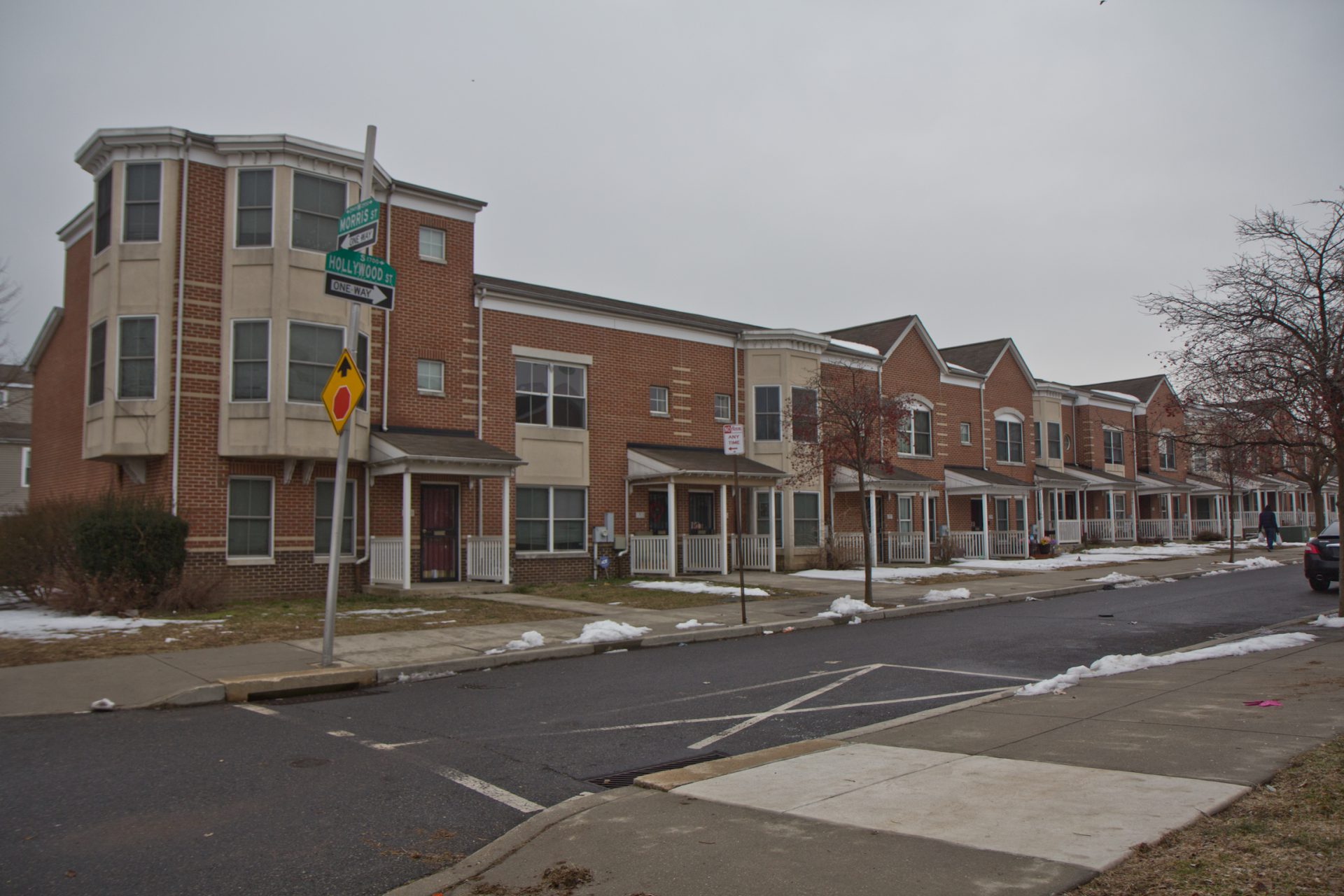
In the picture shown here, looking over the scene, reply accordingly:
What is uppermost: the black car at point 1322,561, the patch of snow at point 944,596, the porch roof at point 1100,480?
the porch roof at point 1100,480

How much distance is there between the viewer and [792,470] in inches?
1155

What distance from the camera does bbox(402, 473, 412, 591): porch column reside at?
19641 mm

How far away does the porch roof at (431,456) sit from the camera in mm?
20188

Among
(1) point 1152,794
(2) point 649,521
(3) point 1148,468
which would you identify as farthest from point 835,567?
(3) point 1148,468

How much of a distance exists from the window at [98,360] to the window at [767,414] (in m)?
17.2

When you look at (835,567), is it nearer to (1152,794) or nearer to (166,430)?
(166,430)

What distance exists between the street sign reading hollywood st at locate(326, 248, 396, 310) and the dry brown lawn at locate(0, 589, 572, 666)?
5.21 metres

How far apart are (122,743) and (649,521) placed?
63.4 feet

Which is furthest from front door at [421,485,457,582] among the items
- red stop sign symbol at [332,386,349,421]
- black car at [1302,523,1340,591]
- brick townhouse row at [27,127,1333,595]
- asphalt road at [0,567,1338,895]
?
black car at [1302,523,1340,591]

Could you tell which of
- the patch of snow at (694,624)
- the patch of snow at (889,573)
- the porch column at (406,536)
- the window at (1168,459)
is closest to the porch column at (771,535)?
the patch of snow at (889,573)

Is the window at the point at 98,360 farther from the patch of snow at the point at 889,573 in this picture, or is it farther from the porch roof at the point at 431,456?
Answer: the patch of snow at the point at 889,573

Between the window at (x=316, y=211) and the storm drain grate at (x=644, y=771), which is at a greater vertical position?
the window at (x=316, y=211)

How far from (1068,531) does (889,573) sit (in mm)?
18059

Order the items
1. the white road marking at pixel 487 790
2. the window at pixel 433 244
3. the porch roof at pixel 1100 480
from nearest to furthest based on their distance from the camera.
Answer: the white road marking at pixel 487 790 → the window at pixel 433 244 → the porch roof at pixel 1100 480
